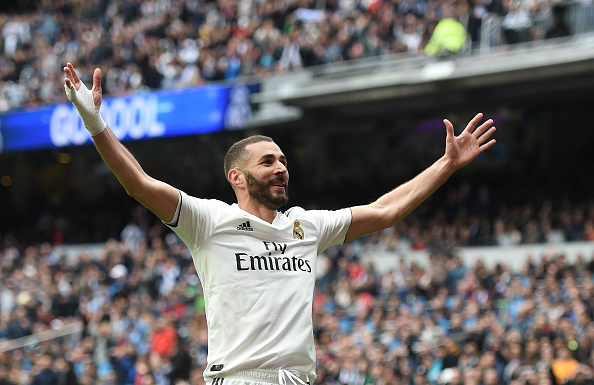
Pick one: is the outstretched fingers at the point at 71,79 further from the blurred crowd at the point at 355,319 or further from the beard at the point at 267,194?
the blurred crowd at the point at 355,319

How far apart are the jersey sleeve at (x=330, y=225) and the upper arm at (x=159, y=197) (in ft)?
2.57

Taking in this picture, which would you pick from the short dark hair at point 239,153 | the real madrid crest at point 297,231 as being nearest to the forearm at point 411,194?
the real madrid crest at point 297,231

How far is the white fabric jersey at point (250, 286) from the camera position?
4.25 metres

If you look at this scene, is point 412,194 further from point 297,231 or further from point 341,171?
point 341,171

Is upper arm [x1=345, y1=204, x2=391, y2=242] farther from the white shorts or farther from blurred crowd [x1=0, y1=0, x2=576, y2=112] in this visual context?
blurred crowd [x1=0, y1=0, x2=576, y2=112]

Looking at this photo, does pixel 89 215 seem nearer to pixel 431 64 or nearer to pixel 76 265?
pixel 76 265

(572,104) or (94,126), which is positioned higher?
(572,104)

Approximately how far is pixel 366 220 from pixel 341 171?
20.0 meters

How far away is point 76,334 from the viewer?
740 inches

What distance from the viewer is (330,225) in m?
4.76

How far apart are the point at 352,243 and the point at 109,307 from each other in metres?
5.20

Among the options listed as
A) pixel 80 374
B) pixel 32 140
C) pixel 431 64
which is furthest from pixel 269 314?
pixel 32 140

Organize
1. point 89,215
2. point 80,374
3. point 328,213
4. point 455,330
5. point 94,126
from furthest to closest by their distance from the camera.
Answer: point 89,215 < point 80,374 < point 455,330 < point 328,213 < point 94,126

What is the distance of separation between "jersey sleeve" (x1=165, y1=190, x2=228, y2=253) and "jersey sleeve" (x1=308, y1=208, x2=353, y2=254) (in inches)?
20.7
